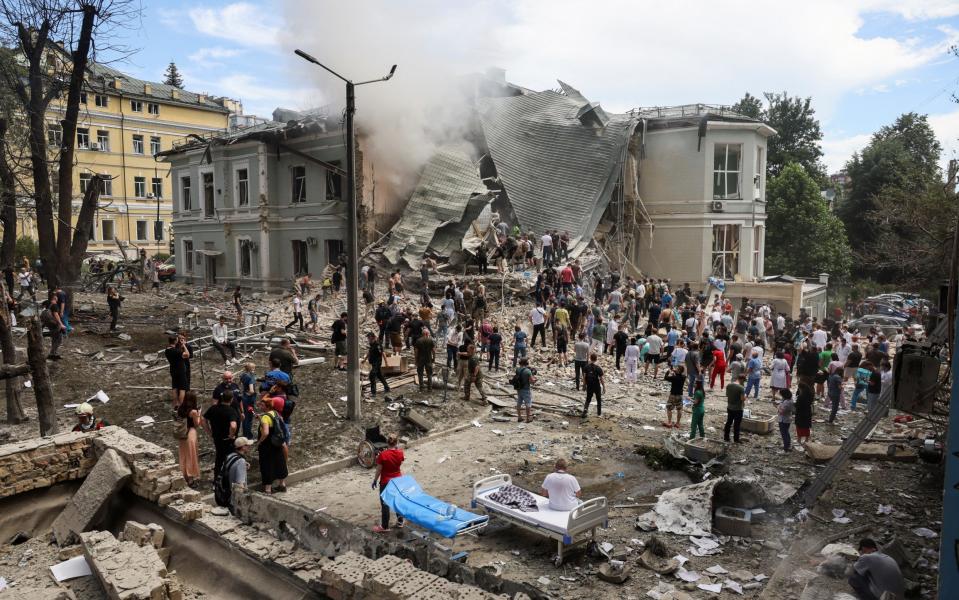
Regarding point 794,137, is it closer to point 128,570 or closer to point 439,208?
point 439,208

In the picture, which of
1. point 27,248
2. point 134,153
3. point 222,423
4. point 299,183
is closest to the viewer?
point 222,423

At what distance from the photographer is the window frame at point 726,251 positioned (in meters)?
30.0

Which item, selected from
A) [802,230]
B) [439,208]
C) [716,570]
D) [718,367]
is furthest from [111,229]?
[716,570]

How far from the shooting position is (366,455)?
11.0 meters

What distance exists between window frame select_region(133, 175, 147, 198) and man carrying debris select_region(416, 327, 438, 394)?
132 ft

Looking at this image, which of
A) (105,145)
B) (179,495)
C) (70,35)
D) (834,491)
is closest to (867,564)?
(834,491)

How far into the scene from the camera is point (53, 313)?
15039mm

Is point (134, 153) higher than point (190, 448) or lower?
higher

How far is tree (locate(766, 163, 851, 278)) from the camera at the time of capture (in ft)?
A: 135

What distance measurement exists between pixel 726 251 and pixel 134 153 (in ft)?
130

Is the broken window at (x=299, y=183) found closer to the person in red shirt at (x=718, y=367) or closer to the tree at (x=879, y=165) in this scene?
the person in red shirt at (x=718, y=367)

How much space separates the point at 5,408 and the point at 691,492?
1266 centimetres

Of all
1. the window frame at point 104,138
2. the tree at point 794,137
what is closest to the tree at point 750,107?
the tree at point 794,137

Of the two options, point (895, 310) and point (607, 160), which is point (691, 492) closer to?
point (607, 160)
